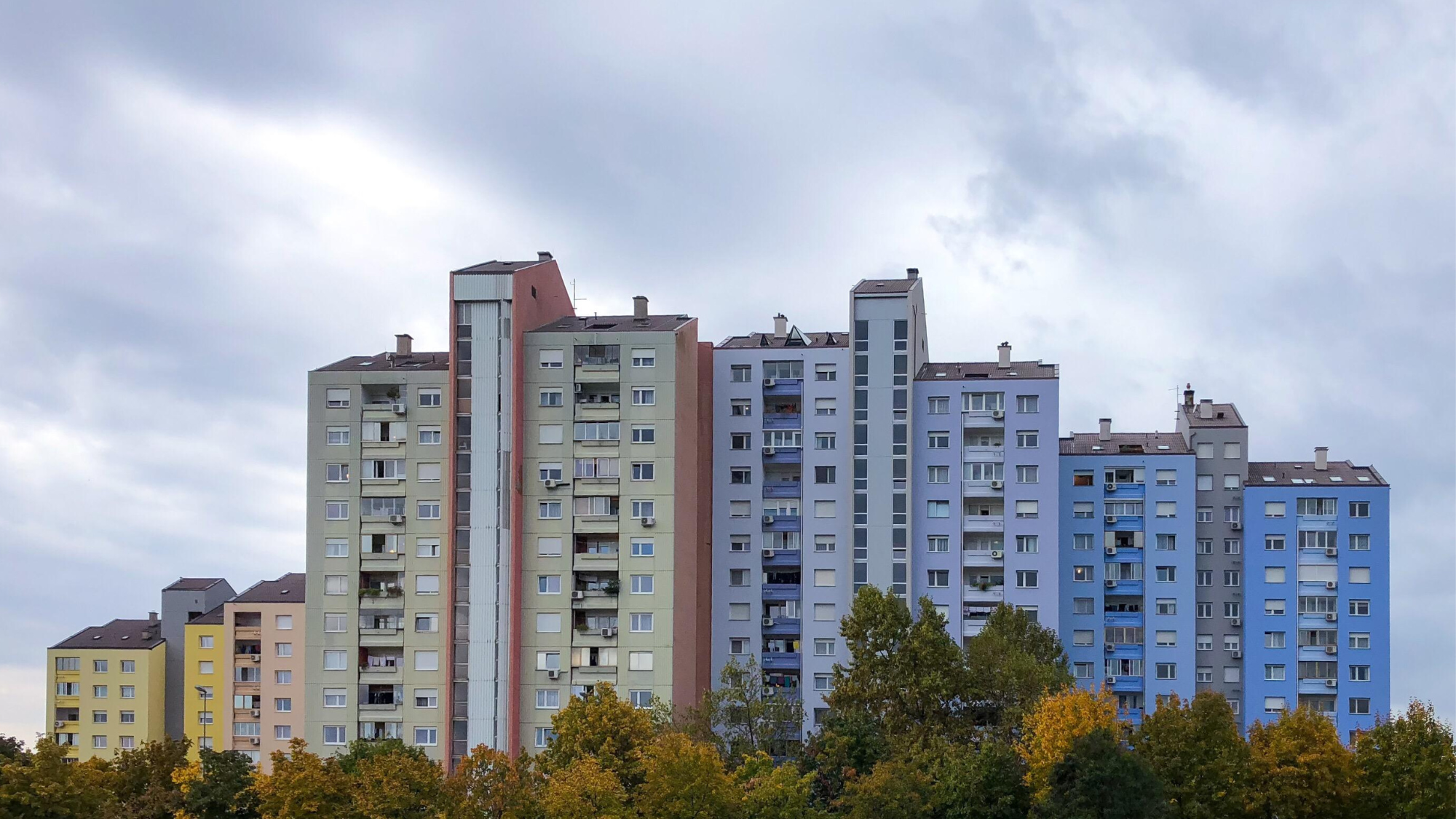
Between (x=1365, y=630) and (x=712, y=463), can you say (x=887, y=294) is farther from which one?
(x=1365, y=630)

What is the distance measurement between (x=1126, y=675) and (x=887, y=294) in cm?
2937

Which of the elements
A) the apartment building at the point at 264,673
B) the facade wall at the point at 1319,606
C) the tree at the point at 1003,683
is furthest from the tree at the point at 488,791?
the facade wall at the point at 1319,606

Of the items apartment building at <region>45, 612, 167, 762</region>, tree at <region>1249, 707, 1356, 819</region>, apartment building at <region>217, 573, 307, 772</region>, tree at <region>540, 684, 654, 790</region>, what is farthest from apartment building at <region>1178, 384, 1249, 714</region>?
apartment building at <region>45, 612, 167, 762</region>

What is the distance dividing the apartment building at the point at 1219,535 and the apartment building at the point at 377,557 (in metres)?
49.2

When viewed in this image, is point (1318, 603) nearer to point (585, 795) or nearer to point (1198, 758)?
point (1198, 758)

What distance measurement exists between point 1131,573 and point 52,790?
64680 millimetres

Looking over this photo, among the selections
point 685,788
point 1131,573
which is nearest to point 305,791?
point 685,788

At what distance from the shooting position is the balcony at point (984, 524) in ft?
311

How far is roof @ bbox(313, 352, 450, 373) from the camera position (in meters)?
89.8

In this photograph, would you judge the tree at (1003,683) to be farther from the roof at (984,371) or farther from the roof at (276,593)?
the roof at (276,593)

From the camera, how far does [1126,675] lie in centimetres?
10088

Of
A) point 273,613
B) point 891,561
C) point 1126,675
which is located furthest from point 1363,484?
point 273,613

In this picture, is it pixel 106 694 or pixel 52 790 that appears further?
pixel 106 694

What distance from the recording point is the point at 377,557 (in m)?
87.2
